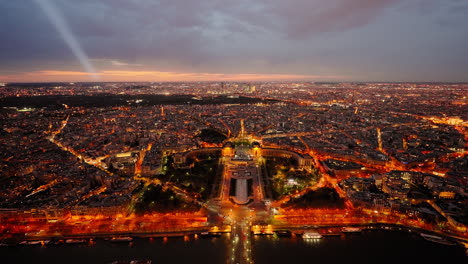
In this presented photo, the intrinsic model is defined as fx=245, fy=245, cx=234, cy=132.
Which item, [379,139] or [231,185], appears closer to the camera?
[231,185]

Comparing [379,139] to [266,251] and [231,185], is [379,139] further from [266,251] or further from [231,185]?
[266,251]

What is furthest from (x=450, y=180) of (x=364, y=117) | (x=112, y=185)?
(x=364, y=117)

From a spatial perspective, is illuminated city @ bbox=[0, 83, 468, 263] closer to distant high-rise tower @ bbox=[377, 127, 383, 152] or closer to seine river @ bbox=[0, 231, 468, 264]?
distant high-rise tower @ bbox=[377, 127, 383, 152]

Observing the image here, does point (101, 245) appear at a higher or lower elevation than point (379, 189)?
lower

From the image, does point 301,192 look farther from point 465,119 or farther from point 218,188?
point 465,119

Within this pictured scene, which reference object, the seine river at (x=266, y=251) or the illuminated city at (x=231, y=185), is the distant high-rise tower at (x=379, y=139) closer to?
the illuminated city at (x=231, y=185)

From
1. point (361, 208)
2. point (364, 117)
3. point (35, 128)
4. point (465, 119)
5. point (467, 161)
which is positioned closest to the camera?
point (361, 208)

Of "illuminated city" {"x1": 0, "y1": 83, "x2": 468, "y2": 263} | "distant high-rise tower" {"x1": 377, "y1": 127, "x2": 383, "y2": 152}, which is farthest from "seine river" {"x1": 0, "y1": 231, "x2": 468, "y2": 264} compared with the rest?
"distant high-rise tower" {"x1": 377, "y1": 127, "x2": 383, "y2": 152}

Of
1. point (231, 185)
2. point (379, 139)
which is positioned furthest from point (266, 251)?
point (379, 139)

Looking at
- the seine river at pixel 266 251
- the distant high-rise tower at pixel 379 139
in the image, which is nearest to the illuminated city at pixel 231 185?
the distant high-rise tower at pixel 379 139
